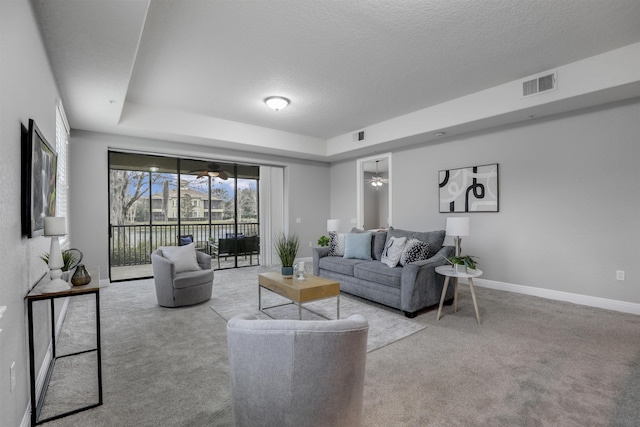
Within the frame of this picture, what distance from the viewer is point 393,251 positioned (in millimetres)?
4137

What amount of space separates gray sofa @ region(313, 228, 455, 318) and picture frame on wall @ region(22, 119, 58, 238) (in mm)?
3289

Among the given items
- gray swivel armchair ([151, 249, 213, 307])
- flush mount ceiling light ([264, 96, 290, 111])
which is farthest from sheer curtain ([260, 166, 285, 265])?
gray swivel armchair ([151, 249, 213, 307])

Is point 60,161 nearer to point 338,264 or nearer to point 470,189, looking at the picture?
point 338,264

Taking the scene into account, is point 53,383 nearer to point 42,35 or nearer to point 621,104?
point 42,35

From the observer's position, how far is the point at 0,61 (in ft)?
4.83

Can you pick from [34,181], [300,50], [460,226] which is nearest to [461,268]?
[460,226]

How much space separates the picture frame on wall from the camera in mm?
1877

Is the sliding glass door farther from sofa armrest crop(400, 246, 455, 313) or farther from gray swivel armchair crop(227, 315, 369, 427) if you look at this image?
gray swivel armchair crop(227, 315, 369, 427)

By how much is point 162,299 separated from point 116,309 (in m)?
0.56

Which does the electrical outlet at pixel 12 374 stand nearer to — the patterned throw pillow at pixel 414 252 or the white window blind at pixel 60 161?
the white window blind at pixel 60 161

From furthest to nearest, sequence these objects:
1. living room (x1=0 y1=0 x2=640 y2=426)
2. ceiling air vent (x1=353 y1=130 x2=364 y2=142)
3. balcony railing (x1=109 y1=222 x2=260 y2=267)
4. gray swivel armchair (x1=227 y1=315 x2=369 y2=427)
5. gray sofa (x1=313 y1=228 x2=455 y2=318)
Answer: balcony railing (x1=109 y1=222 x2=260 y2=267) → ceiling air vent (x1=353 y1=130 x2=364 y2=142) → gray sofa (x1=313 y1=228 x2=455 y2=318) → living room (x1=0 y1=0 x2=640 y2=426) → gray swivel armchair (x1=227 y1=315 x2=369 y2=427)

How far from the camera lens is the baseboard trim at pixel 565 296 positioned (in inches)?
145

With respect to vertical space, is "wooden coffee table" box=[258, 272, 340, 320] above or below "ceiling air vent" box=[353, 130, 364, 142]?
below

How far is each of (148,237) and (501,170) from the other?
7016mm
